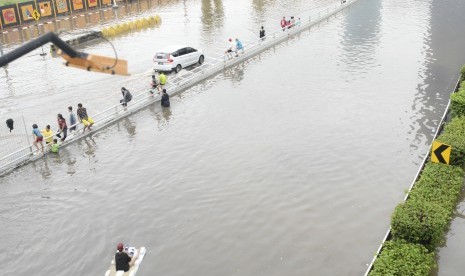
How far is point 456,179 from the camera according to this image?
542 inches

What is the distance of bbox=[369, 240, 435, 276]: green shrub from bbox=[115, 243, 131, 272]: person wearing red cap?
5990mm

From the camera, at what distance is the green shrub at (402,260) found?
33.7 feet

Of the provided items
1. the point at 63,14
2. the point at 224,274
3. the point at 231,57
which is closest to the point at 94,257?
the point at 224,274

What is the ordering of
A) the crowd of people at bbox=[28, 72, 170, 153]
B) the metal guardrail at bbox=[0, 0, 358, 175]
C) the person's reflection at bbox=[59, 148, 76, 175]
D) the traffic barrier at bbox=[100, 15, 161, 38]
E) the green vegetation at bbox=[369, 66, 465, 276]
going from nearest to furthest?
1. the green vegetation at bbox=[369, 66, 465, 276]
2. the person's reflection at bbox=[59, 148, 76, 175]
3. the metal guardrail at bbox=[0, 0, 358, 175]
4. the crowd of people at bbox=[28, 72, 170, 153]
5. the traffic barrier at bbox=[100, 15, 161, 38]

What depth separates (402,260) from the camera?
1061cm

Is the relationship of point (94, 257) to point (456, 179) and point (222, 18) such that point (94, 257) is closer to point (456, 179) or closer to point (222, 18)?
point (456, 179)

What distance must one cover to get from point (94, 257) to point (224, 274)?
3.71 meters

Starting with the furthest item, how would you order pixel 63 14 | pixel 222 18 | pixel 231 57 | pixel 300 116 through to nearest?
pixel 63 14 < pixel 222 18 < pixel 231 57 < pixel 300 116

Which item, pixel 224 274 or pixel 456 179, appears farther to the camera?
pixel 456 179

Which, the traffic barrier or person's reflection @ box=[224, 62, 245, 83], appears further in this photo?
the traffic barrier

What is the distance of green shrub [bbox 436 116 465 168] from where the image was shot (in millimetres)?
14547

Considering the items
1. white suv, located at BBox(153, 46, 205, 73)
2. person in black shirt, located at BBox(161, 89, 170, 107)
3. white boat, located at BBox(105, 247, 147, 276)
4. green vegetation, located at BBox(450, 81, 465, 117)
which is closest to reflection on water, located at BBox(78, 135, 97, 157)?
person in black shirt, located at BBox(161, 89, 170, 107)

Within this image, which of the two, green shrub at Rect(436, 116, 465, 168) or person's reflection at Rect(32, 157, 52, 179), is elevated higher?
green shrub at Rect(436, 116, 465, 168)

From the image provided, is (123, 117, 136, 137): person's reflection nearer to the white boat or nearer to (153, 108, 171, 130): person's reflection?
(153, 108, 171, 130): person's reflection
